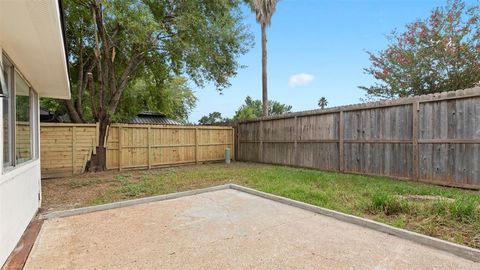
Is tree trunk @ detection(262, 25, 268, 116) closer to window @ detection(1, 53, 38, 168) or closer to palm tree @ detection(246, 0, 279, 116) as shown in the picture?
palm tree @ detection(246, 0, 279, 116)

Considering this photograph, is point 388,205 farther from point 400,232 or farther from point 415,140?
point 415,140

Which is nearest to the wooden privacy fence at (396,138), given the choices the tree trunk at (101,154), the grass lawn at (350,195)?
the grass lawn at (350,195)

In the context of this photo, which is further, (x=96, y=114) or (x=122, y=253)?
(x=96, y=114)

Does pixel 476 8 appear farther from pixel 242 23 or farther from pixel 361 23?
pixel 242 23

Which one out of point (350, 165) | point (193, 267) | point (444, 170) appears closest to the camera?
point (193, 267)

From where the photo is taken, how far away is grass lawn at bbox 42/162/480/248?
3.03 meters

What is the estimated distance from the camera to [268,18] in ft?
39.2

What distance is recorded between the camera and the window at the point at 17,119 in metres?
2.47

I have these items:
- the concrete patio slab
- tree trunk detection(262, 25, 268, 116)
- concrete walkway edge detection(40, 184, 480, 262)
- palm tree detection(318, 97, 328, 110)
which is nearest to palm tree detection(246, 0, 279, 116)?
tree trunk detection(262, 25, 268, 116)

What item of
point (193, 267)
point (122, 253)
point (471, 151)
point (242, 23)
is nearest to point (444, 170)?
point (471, 151)

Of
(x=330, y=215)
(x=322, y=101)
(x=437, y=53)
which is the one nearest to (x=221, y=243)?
(x=330, y=215)

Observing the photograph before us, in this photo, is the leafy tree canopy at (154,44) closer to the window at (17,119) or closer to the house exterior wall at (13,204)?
the window at (17,119)

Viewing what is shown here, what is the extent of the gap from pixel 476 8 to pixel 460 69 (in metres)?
1.79

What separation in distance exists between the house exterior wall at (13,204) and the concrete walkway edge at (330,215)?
542 millimetres
